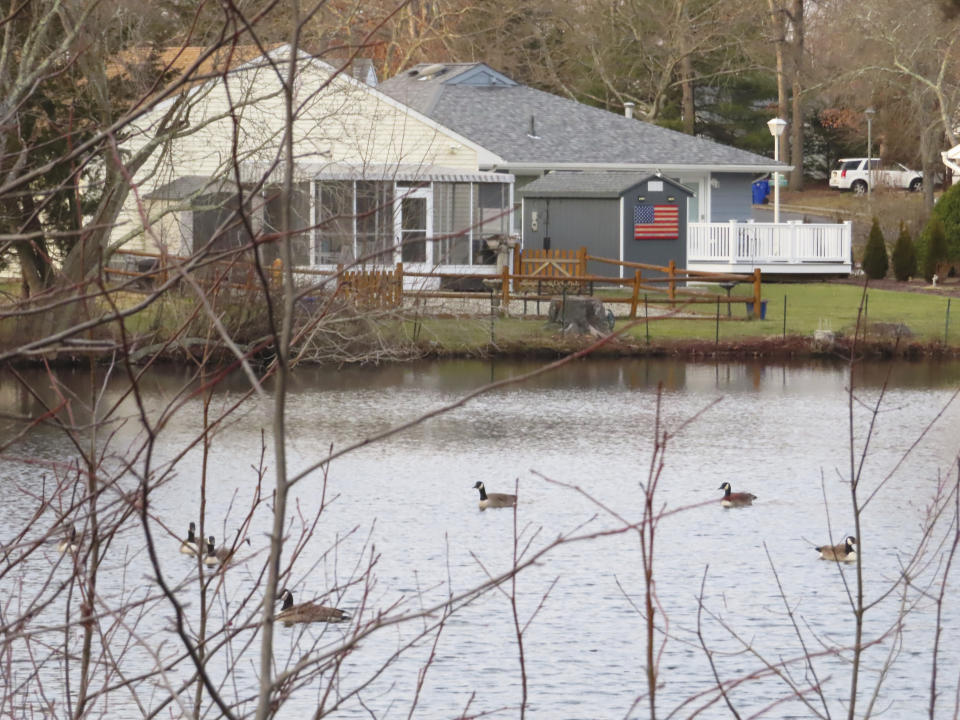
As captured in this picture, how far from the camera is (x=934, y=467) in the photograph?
1952cm

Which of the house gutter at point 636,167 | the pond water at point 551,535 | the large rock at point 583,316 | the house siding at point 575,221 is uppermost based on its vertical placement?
the house gutter at point 636,167

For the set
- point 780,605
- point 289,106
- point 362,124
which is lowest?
point 780,605

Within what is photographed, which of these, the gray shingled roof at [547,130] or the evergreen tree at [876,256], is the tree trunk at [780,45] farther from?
the evergreen tree at [876,256]

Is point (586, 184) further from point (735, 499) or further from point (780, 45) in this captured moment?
point (780, 45)

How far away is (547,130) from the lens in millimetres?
42281

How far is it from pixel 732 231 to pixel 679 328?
866 centimetres

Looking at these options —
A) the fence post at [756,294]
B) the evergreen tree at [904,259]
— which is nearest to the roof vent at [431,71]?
the evergreen tree at [904,259]

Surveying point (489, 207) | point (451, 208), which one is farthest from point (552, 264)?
point (451, 208)

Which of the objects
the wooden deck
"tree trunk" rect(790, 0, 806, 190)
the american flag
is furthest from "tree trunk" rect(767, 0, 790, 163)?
the american flag

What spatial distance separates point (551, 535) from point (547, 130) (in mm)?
28033

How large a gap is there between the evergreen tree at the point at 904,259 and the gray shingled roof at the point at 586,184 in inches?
235

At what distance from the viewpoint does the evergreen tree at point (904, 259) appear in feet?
132

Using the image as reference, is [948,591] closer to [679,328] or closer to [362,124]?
[679,328]

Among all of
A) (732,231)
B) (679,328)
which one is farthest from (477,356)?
(732,231)
